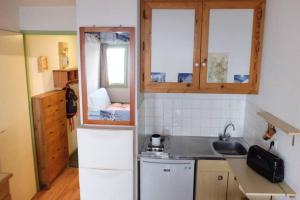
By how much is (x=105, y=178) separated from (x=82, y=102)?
767 millimetres

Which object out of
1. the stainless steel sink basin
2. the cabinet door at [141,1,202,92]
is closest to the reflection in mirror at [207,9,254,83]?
the cabinet door at [141,1,202,92]

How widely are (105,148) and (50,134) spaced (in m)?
1.66

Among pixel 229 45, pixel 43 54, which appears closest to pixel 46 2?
pixel 43 54

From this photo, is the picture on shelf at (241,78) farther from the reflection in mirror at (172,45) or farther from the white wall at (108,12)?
the white wall at (108,12)

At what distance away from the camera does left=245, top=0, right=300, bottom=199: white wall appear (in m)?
1.62

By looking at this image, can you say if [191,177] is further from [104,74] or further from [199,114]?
[104,74]

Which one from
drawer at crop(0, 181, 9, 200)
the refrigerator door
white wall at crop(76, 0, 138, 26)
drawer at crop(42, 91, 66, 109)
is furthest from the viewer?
drawer at crop(42, 91, 66, 109)

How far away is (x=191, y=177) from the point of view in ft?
7.60

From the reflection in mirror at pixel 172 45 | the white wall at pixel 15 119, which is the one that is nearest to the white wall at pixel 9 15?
the white wall at pixel 15 119

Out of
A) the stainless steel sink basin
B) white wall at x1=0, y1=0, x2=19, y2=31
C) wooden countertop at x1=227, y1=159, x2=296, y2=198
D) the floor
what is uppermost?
white wall at x1=0, y1=0, x2=19, y2=31

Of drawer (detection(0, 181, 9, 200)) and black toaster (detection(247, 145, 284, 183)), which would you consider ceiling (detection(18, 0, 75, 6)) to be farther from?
black toaster (detection(247, 145, 284, 183))

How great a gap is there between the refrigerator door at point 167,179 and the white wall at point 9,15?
6.73 ft

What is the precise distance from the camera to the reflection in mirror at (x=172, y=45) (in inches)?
89.8

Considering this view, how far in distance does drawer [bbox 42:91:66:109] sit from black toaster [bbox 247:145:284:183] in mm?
2670
